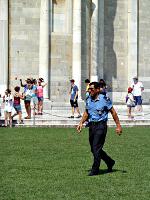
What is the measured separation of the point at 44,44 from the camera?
113ft

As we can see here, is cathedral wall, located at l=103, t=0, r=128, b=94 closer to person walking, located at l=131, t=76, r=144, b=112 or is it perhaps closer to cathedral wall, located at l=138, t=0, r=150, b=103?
cathedral wall, located at l=138, t=0, r=150, b=103

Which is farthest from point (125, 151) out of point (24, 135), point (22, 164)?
point (24, 135)

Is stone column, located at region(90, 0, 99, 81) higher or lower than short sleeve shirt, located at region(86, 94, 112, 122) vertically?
higher

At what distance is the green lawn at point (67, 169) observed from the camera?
10883 millimetres

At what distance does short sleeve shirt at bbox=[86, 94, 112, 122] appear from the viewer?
1341 cm

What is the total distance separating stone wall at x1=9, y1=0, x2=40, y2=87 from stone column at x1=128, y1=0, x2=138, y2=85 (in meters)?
6.30

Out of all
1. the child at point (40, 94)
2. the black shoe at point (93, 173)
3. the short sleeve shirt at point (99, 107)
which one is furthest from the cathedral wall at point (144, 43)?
the black shoe at point (93, 173)

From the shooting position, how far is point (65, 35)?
35.1m

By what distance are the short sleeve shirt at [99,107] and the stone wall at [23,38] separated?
2171 cm

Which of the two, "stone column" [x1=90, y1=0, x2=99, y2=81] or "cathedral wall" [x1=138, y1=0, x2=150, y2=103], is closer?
"stone column" [x1=90, y1=0, x2=99, y2=81]

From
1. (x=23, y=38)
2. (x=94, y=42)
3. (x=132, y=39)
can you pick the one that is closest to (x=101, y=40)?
(x=94, y=42)

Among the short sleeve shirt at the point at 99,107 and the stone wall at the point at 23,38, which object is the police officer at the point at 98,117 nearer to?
the short sleeve shirt at the point at 99,107

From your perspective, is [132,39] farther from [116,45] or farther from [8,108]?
[8,108]

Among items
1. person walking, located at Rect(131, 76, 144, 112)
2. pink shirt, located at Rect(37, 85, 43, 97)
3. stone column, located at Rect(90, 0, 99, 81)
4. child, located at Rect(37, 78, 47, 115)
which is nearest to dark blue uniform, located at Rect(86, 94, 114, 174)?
child, located at Rect(37, 78, 47, 115)
